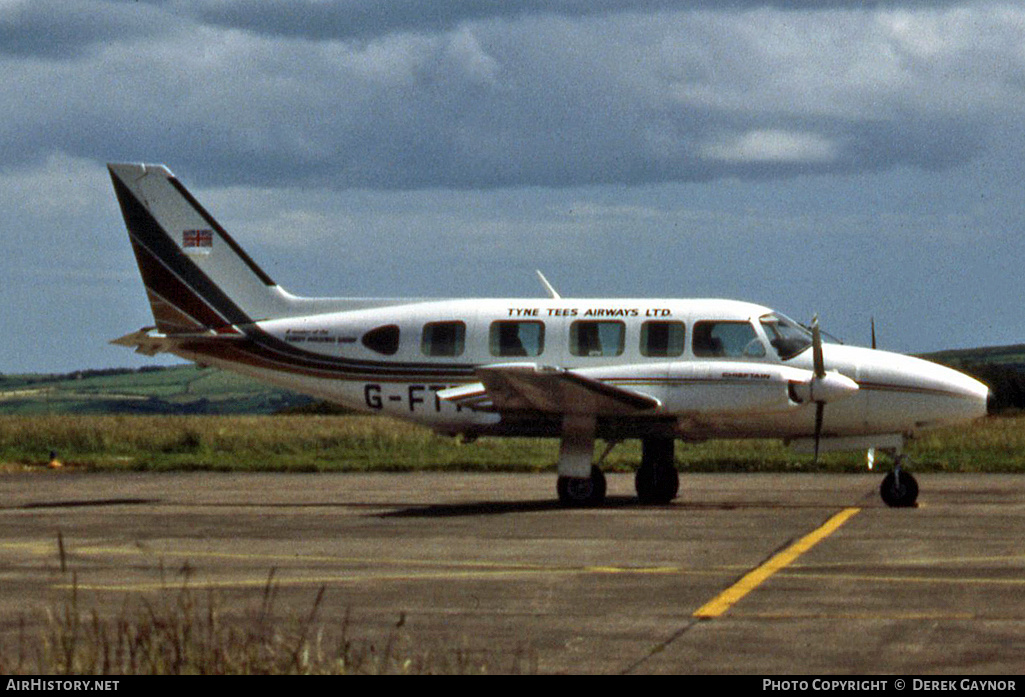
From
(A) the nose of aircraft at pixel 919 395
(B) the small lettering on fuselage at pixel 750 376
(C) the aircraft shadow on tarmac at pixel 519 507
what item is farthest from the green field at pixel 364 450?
(B) the small lettering on fuselage at pixel 750 376

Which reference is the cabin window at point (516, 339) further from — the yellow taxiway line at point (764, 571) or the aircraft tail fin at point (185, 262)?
the yellow taxiway line at point (764, 571)

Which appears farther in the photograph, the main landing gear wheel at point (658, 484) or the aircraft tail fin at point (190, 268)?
the aircraft tail fin at point (190, 268)

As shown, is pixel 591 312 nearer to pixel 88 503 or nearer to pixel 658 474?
pixel 658 474

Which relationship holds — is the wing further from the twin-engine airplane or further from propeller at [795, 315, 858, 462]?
propeller at [795, 315, 858, 462]

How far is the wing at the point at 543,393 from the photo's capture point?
2177 centimetres

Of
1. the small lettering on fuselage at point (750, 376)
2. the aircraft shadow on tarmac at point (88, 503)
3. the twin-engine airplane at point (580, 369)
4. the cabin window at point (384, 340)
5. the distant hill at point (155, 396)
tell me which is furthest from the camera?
the distant hill at point (155, 396)

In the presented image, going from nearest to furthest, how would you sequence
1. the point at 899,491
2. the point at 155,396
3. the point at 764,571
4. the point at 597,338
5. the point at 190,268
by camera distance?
1. the point at 764,571
2. the point at 899,491
3. the point at 597,338
4. the point at 190,268
5. the point at 155,396

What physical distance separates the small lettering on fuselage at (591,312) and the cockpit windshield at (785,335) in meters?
1.41

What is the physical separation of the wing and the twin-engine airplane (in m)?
0.03

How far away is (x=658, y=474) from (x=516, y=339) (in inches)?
110

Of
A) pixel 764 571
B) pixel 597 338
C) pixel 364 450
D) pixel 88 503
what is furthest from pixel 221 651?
pixel 364 450

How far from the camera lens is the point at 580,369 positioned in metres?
23.4

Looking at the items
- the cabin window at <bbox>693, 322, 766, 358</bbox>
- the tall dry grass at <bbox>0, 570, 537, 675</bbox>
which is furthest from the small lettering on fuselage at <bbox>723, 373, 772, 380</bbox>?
the tall dry grass at <bbox>0, 570, 537, 675</bbox>

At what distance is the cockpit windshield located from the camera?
23.0 m
